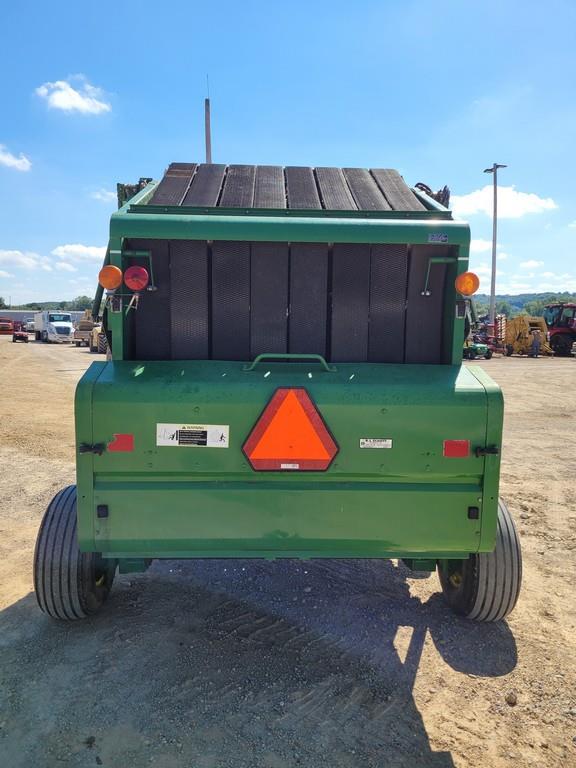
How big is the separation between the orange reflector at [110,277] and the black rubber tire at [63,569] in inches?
55.8

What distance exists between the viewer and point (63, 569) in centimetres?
312

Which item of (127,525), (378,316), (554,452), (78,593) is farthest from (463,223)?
(554,452)

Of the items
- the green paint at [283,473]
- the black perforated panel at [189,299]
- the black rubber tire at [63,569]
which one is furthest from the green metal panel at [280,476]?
the black rubber tire at [63,569]

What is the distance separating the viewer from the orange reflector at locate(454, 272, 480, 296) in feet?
8.95

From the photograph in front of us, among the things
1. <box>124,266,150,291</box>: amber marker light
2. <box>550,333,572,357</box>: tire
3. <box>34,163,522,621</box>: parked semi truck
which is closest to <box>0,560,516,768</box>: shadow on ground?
<box>34,163,522,621</box>: parked semi truck

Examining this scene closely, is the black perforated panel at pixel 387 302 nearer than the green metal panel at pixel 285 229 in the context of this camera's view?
No

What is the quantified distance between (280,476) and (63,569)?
145cm

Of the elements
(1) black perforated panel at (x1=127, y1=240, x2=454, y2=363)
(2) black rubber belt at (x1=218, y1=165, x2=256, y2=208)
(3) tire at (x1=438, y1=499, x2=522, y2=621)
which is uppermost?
(2) black rubber belt at (x1=218, y1=165, x2=256, y2=208)

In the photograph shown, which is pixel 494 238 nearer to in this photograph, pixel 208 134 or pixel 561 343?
pixel 561 343

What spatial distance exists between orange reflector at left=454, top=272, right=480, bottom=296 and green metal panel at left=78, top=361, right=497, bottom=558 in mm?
459

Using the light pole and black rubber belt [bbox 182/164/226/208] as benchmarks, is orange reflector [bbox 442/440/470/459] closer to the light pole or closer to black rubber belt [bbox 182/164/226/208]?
black rubber belt [bbox 182/164/226/208]

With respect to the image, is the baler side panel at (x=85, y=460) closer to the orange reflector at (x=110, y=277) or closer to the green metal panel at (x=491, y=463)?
the orange reflector at (x=110, y=277)

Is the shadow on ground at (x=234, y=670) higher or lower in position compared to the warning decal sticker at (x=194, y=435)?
lower

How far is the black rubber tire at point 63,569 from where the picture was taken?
3.12 m
